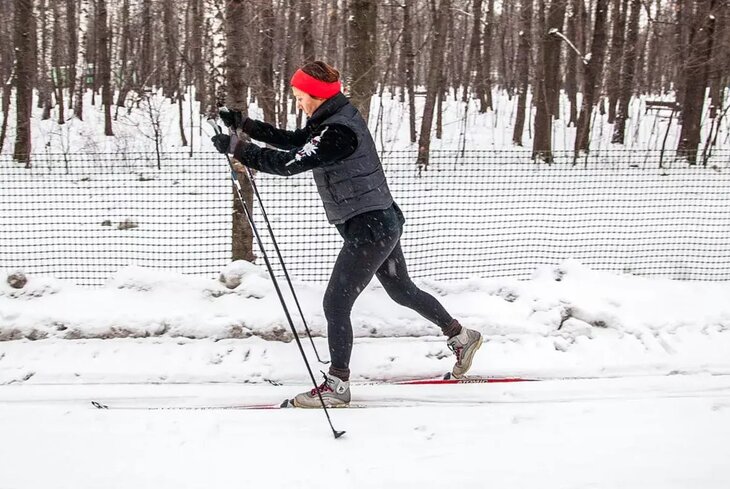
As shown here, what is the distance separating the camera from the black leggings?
3578 millimetres

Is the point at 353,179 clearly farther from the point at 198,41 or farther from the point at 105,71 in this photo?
the point at 105,71

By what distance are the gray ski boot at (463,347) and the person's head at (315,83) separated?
5.98 ft

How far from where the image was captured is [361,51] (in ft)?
22.7

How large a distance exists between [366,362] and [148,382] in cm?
155

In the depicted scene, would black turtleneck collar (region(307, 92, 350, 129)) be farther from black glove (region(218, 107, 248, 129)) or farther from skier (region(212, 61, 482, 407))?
black glove (region(218, 107, 248, 129))

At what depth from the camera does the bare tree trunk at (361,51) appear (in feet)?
22.1

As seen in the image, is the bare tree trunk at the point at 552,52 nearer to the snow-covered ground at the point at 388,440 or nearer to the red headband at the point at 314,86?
the snow-covered ground at the point at 388,440

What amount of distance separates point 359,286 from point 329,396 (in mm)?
745

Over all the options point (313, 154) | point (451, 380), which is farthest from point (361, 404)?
point (313, 154)

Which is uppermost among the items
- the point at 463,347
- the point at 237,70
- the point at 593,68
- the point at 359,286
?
the point at 593,68

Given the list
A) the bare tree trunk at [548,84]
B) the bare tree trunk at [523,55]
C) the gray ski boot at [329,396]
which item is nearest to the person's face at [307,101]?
the gray ski boot at [329,396]

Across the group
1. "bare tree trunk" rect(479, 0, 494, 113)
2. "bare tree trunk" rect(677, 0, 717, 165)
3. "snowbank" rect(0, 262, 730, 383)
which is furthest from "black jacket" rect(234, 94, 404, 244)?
"bare tree trunk" rect(479, 0, 494, 113)

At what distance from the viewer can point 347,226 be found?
3.62 meters

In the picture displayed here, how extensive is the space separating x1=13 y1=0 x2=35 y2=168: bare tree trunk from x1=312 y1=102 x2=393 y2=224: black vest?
12.0m
